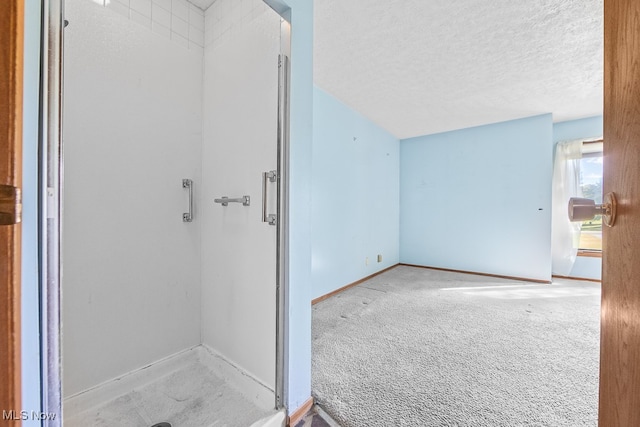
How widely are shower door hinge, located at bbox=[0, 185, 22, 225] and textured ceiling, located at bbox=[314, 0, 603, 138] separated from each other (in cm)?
191

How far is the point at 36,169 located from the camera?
1.68 feet

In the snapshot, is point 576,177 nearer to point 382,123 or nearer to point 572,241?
point 572,241

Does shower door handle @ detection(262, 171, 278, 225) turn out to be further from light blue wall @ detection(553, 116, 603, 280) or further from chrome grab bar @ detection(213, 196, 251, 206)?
light blue wall @ detection(553, 116, 603, 280)

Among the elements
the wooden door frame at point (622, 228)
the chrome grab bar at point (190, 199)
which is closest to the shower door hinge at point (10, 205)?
the wooden door frame at point (622, 228)

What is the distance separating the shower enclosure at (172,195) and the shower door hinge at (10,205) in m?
0.81

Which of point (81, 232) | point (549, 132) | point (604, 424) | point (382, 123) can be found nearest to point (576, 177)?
point (549, 132)

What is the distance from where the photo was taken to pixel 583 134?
356 centimetres

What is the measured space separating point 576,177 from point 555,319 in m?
2.36

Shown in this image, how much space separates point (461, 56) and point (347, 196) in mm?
1756

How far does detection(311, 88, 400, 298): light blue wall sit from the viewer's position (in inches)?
109

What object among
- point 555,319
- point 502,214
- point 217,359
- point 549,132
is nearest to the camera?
point 217,359

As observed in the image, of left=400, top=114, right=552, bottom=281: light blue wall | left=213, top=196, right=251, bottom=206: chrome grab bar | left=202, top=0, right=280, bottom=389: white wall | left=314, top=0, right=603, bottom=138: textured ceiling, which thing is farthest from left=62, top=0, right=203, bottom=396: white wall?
left=400, top=114, right=552, bottom=281: light blue wall

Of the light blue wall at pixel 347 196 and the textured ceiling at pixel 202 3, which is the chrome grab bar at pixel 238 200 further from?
the textured ceiling at pixel 202 3

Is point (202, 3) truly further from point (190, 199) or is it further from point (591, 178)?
point (591, 178)
